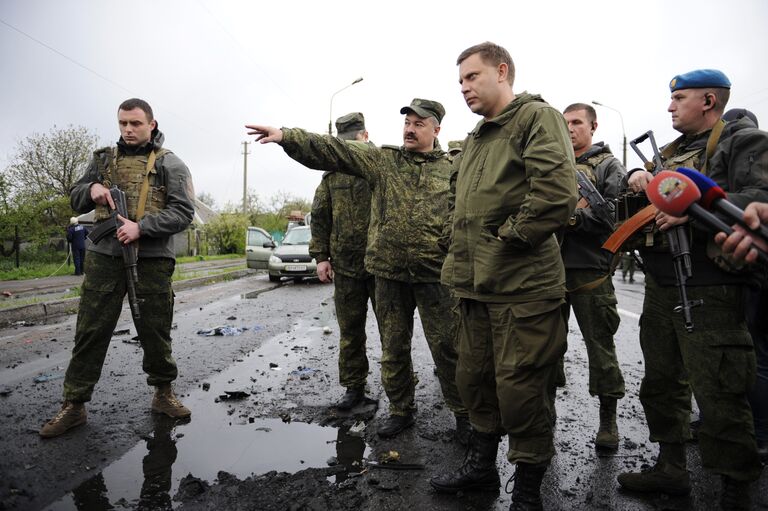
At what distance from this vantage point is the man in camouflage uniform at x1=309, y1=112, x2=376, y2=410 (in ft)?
12.9

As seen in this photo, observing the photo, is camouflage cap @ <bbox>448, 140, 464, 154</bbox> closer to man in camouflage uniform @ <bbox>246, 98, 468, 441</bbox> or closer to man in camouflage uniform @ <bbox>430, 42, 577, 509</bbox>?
man in camouflage uniform @ <bbox>246, 98, 468, 441</bbox>

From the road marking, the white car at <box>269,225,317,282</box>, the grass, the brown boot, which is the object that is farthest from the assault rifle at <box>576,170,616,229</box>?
the grass

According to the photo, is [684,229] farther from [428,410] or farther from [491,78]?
[428,410]

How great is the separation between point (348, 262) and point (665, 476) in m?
2.52

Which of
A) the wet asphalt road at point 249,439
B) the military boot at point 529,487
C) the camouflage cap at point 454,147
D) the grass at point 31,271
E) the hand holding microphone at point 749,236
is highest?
the camouflage cap at point 454,147

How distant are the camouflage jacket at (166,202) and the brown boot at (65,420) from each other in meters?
1.07

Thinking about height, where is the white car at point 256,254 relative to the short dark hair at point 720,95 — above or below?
below

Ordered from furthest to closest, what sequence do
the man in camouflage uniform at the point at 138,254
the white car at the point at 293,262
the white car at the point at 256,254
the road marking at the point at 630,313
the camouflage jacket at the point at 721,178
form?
the white car at the point at 256,254, the white car at the point at 293,262, the road marking at the point at 630,313, the man in camouflage uniform at the point at 138,254, the camouflage jacket at the point at 721,178

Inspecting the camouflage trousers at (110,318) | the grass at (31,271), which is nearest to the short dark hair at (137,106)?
the camouflage trousers at (110,318)

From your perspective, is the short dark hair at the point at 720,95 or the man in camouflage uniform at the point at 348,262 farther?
the man in camouflage uniform at the point at 348,262

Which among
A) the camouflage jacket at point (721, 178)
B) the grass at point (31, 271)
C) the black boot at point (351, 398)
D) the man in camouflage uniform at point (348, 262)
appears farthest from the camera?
the grass at point (31, 271)

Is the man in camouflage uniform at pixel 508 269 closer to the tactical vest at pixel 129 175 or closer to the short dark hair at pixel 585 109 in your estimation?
the short dark hair at pixel 585 109

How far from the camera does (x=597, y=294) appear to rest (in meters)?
3.39

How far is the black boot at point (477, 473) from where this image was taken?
2539 mm
